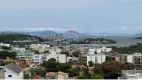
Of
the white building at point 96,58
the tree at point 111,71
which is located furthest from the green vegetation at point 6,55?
the tree at point 111,71

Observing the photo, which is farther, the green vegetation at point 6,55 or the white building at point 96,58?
the green vegetation at point 6,55

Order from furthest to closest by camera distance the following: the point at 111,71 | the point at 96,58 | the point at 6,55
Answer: the point at 6,55, the point at 96,58, the point at 111,71

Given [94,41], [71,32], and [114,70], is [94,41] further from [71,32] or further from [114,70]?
[71,32]

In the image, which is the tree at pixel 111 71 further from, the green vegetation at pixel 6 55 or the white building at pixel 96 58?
the green vegetation at pixel 6 55

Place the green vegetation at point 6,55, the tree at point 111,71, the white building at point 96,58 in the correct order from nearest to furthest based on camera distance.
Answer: the tree at point 111,71 < the white building at point 96,58 < the green vegetation at point 6,55

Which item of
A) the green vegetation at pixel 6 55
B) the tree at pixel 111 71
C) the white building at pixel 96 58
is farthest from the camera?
the green vegetation at pixel 6 55

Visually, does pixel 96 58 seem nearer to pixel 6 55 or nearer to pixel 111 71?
pixel 6 55

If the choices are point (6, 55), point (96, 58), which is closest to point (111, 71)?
point (96, 58)

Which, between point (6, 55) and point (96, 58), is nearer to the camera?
point (96, 58)

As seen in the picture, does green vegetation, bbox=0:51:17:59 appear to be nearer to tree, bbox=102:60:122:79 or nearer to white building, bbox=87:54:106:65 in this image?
white building, bbox=87:54:106:65

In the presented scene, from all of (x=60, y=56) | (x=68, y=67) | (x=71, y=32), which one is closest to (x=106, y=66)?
(x=68, y=67)

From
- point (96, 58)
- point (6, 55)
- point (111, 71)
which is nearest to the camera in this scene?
point (111, 71)
